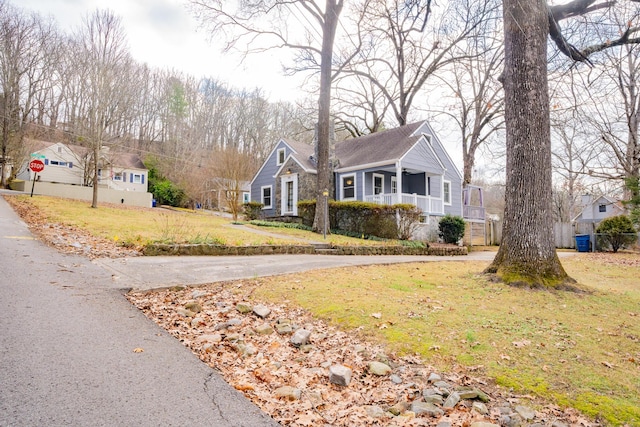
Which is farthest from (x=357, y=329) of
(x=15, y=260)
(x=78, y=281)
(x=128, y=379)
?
(x=15, y=260)

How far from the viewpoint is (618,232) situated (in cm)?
1645

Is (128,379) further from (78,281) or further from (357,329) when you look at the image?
(78,281)

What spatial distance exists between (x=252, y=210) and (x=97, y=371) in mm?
19916

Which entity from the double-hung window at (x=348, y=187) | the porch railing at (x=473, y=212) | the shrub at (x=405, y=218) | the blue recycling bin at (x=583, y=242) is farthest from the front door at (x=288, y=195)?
the blue recycling bin at (x=583, y=242)

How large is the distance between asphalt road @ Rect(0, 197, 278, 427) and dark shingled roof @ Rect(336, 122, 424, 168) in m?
16.3

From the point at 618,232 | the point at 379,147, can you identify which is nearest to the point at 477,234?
the point at 618,232

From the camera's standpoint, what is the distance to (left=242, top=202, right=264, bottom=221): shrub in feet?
72.6

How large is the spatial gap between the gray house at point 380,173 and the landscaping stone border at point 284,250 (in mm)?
4250

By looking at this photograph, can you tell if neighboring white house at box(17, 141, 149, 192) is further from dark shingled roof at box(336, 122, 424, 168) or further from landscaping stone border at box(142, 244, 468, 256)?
landscaping stone border at box(142, 244, 468, 256)

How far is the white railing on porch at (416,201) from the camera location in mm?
18375

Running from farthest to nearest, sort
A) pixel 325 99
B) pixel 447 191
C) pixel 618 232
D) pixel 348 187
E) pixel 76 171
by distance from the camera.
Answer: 1. pixel 76 171
2. pixel 447 191
3. pixel 348 187
4. pixel 618 232
5. pixel 325 99

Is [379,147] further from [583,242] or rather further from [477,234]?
[583,242]

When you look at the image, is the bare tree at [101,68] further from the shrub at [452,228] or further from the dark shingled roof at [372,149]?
the shrub at [452,228]

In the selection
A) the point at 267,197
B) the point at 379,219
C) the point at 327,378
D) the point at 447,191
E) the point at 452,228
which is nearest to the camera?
the point at 327,378
